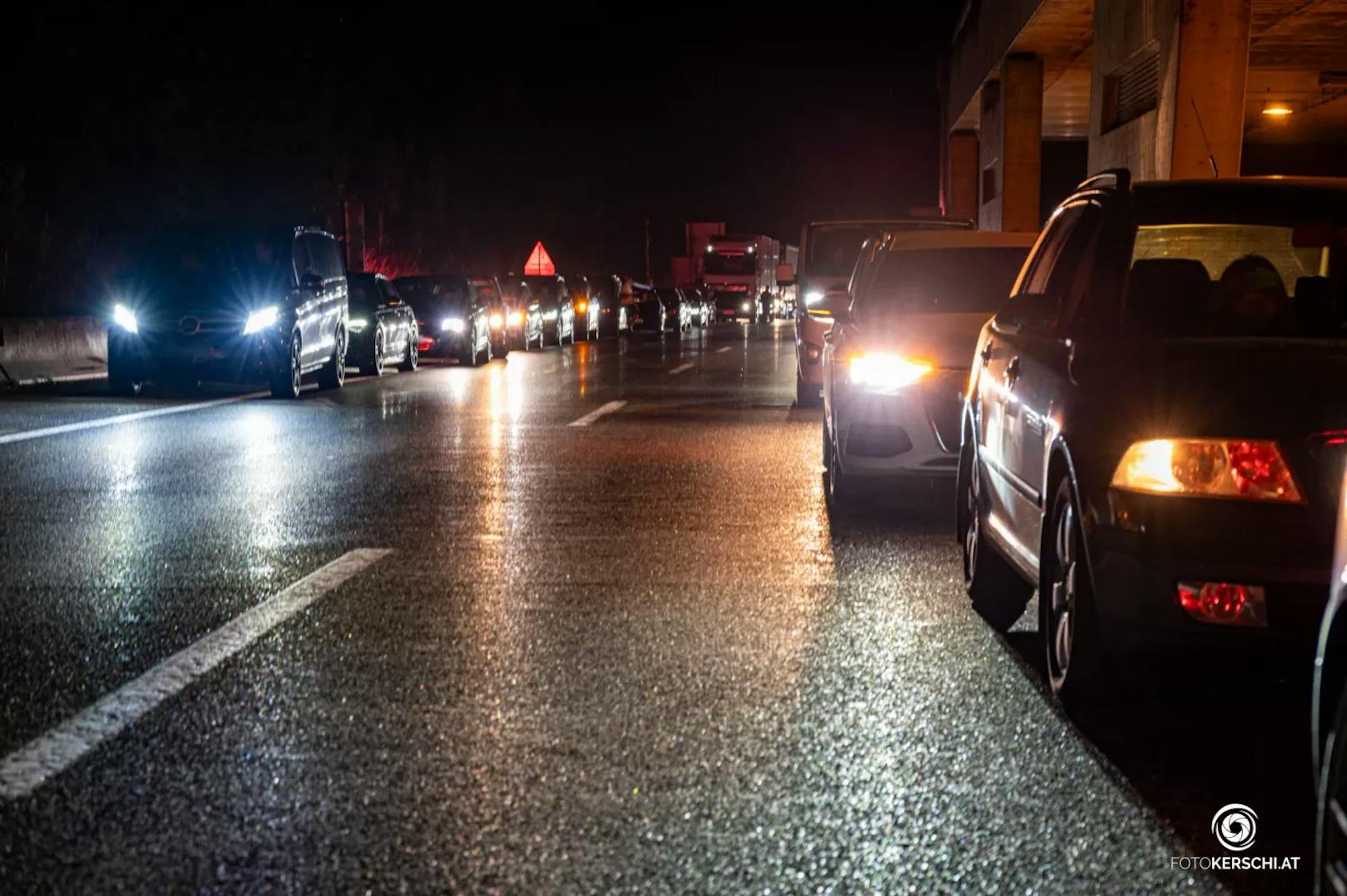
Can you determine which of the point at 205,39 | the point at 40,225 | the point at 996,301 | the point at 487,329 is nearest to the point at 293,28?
the point at 205,39

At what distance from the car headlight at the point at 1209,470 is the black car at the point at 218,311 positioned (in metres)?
16.2

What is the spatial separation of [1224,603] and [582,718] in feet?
6.24

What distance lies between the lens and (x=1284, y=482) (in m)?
4.68

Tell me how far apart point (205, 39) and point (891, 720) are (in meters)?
52.2

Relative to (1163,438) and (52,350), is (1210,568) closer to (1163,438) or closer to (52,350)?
(1163,438)

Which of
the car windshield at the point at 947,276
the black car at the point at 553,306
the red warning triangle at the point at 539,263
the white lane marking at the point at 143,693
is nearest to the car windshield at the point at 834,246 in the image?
the car windshield at the point at 947,276

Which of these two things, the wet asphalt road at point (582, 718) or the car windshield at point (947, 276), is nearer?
the wet asphalt road at point (582, 718)

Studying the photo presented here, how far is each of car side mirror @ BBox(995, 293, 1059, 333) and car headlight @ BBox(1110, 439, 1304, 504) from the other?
1256 millimetres

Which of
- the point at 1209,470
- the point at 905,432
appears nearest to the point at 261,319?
the point at 905,432

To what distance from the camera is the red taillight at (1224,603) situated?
4.64 metres

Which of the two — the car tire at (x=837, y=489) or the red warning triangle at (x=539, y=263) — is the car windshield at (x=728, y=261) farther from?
the car tire at (x=837, y=489)

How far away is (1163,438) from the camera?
4.88 m

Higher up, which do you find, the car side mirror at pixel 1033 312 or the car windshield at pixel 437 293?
the car windshield at pixel 437 293

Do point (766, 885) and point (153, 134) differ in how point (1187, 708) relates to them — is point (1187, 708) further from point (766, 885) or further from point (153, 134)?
point (153, 134)
